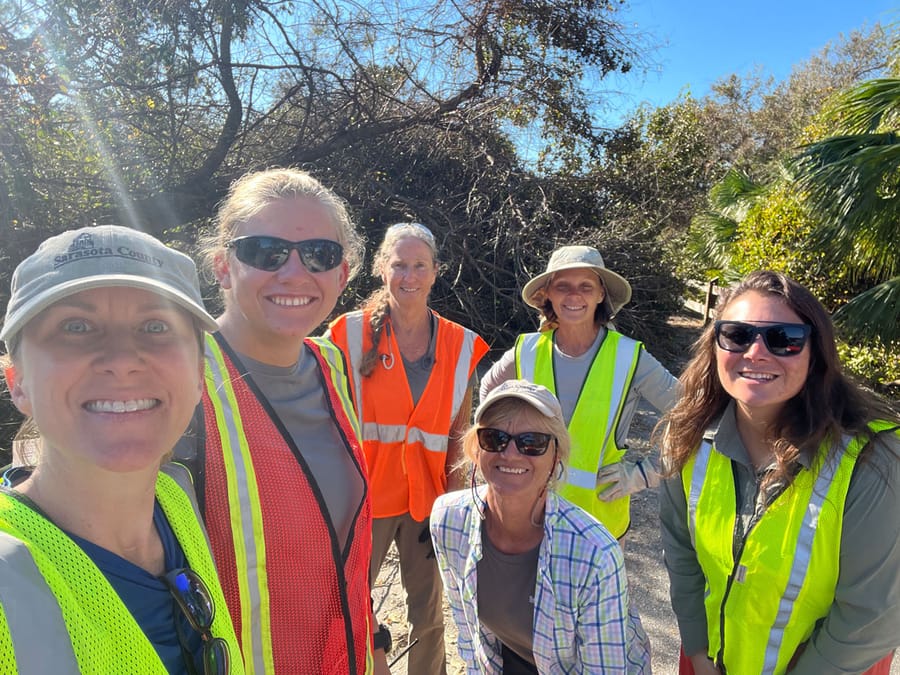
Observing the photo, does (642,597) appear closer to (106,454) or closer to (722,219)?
(106,454)

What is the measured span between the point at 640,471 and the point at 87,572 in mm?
2158

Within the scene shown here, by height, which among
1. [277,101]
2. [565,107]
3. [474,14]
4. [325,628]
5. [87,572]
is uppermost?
[474,14]

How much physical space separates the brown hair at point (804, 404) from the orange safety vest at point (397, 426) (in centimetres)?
113

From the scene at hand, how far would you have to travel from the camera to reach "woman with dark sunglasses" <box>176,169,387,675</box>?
1295mm

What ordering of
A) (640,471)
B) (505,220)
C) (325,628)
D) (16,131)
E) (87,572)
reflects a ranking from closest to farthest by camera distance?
(87,572), (325,628), (640,471), (16,131), (505,220)

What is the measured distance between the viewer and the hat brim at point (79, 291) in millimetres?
874

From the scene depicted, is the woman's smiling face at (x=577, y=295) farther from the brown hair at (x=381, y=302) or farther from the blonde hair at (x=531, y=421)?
the blonde hair at (x=531, y=421)

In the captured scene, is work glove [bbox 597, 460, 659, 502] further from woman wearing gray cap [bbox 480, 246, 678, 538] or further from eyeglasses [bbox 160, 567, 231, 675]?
eyeglasses [bbox 160, 567, 231, 675]

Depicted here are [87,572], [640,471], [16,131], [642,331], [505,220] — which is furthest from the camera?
[642,331]

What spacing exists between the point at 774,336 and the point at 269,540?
5.33 feet

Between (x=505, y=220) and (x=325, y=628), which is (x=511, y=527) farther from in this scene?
(x=505, y=220)

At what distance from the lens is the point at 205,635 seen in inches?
39.0

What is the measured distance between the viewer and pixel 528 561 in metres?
1.84

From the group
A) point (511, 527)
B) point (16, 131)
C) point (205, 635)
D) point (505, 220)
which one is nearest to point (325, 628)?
point (205, 635)
